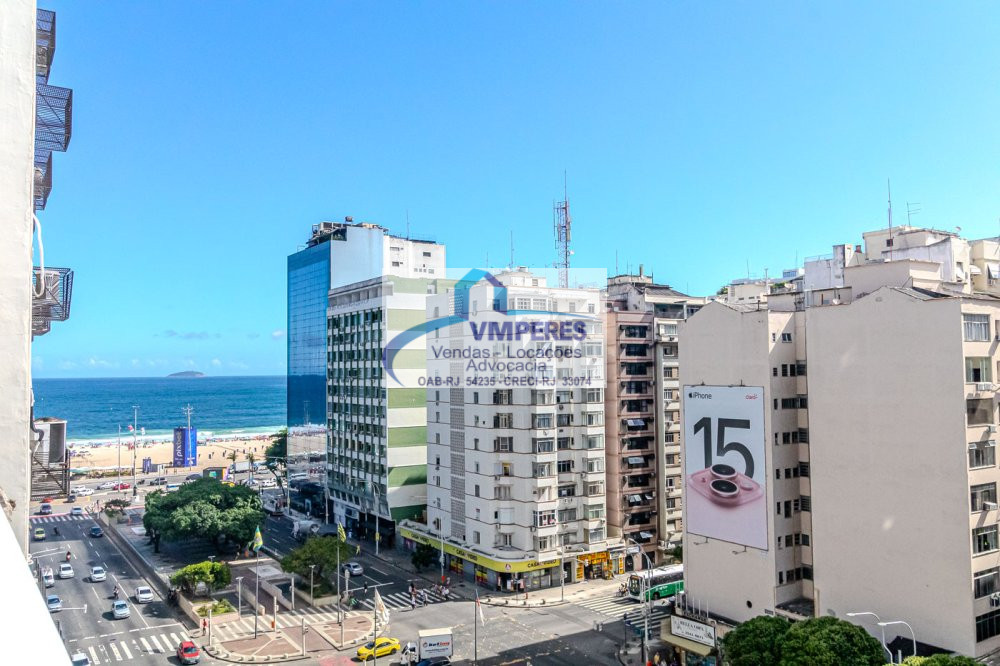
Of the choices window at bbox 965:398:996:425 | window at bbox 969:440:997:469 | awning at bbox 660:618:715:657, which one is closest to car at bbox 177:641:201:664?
awning at bbox 660:618:715:657

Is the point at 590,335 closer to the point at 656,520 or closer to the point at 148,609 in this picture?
the point at 656,520

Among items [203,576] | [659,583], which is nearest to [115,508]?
[203,576]

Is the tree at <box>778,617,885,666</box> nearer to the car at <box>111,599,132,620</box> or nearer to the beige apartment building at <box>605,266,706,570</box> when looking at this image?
the beige apartment building at <box>605,266,706,570</box>

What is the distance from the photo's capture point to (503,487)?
60.6 m

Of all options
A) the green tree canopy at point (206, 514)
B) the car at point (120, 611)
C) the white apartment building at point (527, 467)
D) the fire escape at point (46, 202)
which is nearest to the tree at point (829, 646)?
the white apartment building at point (527, 467)

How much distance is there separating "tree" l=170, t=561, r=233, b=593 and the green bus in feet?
106

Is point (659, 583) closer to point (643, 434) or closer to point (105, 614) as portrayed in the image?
point (643, 434)

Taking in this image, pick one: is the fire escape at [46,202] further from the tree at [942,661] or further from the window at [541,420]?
the window at [541,420]

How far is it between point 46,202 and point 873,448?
130 feet

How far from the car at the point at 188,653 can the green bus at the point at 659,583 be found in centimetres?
3106

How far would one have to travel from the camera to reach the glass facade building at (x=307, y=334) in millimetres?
94838

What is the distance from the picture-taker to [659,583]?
182 feet

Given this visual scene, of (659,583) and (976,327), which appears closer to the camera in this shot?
(976,327)

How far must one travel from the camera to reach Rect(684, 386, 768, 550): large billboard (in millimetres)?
44219
